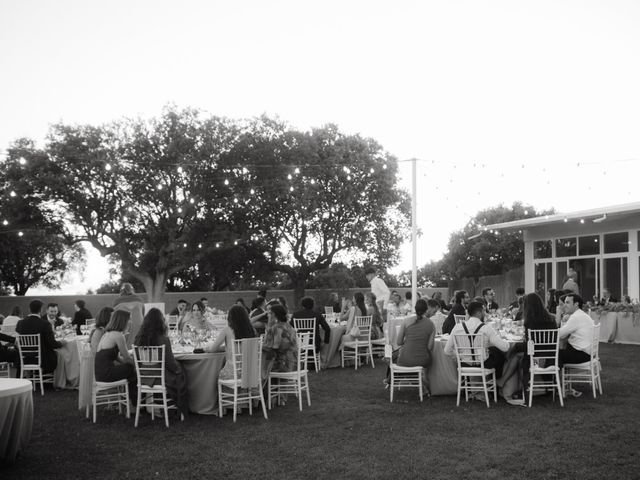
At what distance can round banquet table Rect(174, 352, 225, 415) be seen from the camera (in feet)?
25.2

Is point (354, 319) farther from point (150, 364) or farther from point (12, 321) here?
point (12, 321)

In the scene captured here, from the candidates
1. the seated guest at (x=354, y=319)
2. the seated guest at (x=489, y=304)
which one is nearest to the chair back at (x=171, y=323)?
the seated guest at (x=354, y=319)

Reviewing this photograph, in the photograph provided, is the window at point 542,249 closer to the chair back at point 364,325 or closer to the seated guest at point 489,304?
the seated guest at point 489,304

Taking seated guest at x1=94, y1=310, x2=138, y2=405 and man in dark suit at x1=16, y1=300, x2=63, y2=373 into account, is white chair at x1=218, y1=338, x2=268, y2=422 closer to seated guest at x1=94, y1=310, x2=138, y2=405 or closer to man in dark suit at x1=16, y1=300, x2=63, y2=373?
seated guest at x1=94, y1=310, x2=138, y2=405

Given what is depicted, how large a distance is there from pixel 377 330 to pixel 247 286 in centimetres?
2317

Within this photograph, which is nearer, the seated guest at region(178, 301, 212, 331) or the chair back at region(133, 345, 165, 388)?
the chair back at region(133, 345, 165, 388)

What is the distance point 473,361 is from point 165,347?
12.9 feet

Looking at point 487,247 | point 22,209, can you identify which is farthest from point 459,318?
point 487,247

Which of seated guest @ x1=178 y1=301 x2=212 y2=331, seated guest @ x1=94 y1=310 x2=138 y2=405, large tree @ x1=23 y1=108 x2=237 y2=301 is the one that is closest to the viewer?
seated guest @ x1=94 y1=310 x2=138 y2=405

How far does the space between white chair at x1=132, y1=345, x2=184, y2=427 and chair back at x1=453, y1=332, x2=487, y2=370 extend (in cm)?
365

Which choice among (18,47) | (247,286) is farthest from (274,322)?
(247,286)

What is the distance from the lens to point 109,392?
8.12m

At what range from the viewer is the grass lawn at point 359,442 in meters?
5.36

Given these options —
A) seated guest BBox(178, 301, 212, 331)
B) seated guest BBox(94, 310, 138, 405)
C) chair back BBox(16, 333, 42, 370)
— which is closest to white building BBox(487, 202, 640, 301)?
seated guest BBox(178, 301, 212, 331)
